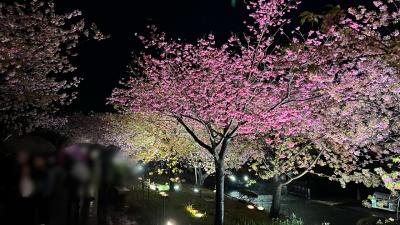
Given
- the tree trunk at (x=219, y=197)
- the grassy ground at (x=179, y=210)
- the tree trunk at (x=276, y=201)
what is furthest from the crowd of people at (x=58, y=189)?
the tree trunk at (x=276, y=201)

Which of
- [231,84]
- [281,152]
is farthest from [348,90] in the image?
[281,152]

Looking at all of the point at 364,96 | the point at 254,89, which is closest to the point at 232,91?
the point at 254,89

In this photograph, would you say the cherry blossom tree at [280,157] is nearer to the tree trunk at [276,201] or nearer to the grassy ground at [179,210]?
the tree trunk at [276,201]

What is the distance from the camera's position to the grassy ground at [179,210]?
14.2 m

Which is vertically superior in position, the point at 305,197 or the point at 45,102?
the point at 45,102

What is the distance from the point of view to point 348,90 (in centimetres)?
1346

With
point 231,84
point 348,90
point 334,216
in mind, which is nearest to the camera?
point 348,90

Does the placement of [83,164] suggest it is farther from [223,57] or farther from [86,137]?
[86,137]

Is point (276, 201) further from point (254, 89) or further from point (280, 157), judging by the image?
point (254, 89)

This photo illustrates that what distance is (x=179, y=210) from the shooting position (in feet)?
53.9

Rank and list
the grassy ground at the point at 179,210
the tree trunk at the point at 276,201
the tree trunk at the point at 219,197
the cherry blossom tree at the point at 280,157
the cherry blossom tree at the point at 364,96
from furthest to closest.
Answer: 1. the tree trunk at the point at 276,201
2. the cherry blossom tree at the point at 280,157
3. the grassy ground at the point at 179,210
4. the tree trunk at the point at 219,197
5. the cherry blossom tree at the point at 364,96

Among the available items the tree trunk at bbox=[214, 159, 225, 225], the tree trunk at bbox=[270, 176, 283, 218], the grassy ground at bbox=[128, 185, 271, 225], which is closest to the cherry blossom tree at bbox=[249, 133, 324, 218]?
the tree trunk at bbox=[270, 176, 283, 218]

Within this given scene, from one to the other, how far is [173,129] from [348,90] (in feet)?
33.8

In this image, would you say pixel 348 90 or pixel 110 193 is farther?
pixel 110 193
